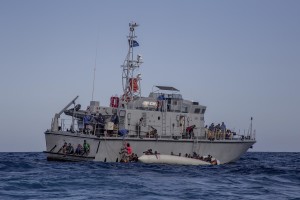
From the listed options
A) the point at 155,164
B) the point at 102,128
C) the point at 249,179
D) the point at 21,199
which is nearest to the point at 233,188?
the point at 249,179

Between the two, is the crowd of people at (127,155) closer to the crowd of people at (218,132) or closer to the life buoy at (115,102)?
the life buoy at (115,102)

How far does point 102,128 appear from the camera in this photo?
38625mm

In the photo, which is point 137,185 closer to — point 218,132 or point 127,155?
point 127,155

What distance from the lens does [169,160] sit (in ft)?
127

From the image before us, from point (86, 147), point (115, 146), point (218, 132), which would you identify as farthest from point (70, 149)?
point (218, 132)

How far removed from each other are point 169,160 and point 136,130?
388cm

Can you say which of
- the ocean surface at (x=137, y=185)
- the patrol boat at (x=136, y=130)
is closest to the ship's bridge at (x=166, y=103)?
the patrol boat at (x=136, y=130)

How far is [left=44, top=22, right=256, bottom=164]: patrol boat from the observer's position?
37.8 meters

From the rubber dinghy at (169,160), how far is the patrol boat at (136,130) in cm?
126

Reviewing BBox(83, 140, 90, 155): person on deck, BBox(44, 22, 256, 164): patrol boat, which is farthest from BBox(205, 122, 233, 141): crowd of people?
BBox(83, 140, 90, 155): person on deck

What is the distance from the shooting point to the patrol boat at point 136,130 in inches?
1486

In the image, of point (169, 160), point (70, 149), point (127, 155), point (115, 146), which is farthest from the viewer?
point (169, 160)

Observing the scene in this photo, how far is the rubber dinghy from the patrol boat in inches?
49.8

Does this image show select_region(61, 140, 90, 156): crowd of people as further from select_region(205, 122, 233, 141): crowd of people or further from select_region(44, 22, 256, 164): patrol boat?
select_region(205, 122, 233, 141): crowd of people
